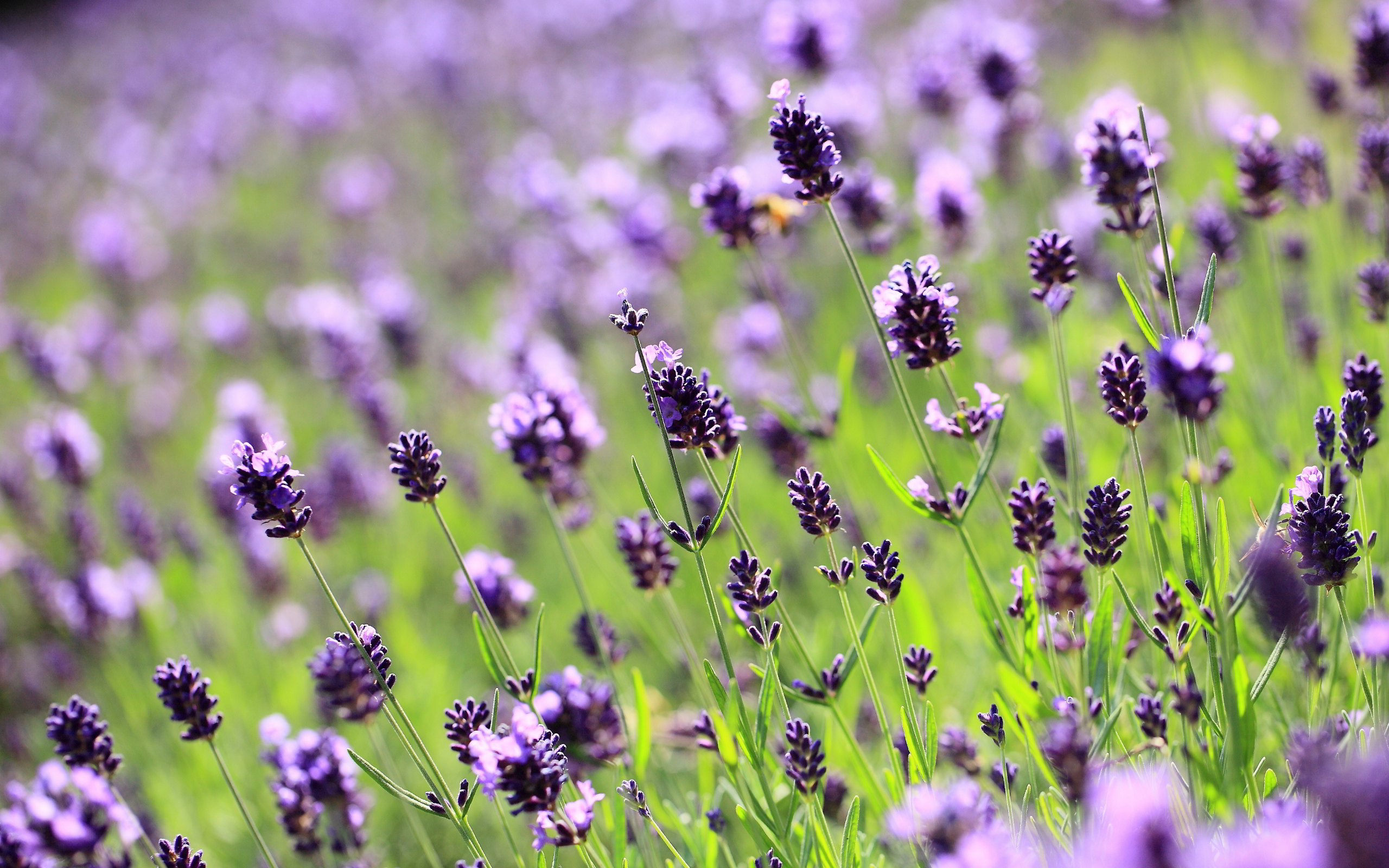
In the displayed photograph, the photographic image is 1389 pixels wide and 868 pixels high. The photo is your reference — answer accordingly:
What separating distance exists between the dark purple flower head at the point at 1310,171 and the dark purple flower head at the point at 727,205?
1.90 m

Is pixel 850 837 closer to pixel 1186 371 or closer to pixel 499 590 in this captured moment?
pixel 1186 371

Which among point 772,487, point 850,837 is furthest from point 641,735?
point 772,487

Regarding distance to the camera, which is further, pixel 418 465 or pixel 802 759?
pixel 418 465

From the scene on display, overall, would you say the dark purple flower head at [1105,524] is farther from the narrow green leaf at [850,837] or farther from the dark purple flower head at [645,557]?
the dark purple flower head at [645,557]

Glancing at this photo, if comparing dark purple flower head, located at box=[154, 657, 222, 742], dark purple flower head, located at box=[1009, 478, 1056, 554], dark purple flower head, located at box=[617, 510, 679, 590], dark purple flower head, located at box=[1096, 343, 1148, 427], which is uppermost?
dark purple flower head, located at box=[154, 657, 222, 742]

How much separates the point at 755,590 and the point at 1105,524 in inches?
27.2

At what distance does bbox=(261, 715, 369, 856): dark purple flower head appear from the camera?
2270 millimetres

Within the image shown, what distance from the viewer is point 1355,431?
6.32ft

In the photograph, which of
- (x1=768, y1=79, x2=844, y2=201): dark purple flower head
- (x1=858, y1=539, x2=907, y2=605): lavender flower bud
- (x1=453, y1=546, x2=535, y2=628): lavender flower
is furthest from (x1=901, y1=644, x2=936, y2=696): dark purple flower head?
(x1=453, y1=546, x2=535, y2=628): lavender flower

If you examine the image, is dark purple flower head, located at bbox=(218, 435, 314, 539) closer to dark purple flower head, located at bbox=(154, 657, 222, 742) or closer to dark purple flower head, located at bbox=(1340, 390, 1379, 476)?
dark purple flower head, located at bbox=(154, 657, 222, 742)

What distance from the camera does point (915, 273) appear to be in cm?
203

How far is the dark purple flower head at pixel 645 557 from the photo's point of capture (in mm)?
2414

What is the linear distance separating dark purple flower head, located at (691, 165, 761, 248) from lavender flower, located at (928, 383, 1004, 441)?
89cm

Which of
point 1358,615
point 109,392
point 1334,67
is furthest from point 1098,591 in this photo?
point 109,392
